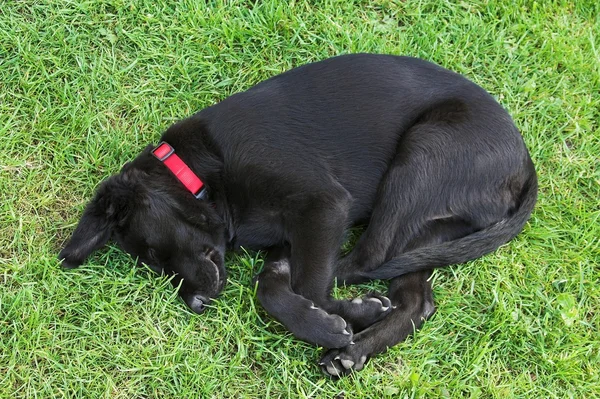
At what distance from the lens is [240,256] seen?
347 centimetres

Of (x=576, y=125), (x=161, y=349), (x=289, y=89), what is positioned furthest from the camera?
(x=576, y=125)

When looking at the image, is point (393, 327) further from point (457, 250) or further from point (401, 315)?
point (457, 250)

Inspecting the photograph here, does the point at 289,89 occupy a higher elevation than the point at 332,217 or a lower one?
higher

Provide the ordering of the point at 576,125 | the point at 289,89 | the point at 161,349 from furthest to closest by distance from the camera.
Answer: the point at 576,125 < the point at 289,89 < the point at 161,349

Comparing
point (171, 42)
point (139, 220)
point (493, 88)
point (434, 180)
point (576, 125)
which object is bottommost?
point (576, 125)

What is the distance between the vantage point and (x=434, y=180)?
319cm

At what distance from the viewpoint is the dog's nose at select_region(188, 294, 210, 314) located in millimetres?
3189

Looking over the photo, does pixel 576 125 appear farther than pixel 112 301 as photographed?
Yes

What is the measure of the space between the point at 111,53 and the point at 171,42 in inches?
15.0

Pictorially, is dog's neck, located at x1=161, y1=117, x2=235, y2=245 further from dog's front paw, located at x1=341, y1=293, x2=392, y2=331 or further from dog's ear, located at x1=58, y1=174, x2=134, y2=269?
dog's front paw, located at x1=341, y1=293, x2=392, y2=331

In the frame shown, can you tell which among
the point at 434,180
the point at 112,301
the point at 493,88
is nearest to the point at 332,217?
the point at 434,180

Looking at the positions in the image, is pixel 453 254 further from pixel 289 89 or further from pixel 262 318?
pixel 289 89

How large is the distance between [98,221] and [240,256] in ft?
2.51

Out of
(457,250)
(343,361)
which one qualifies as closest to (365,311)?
(343,361)
